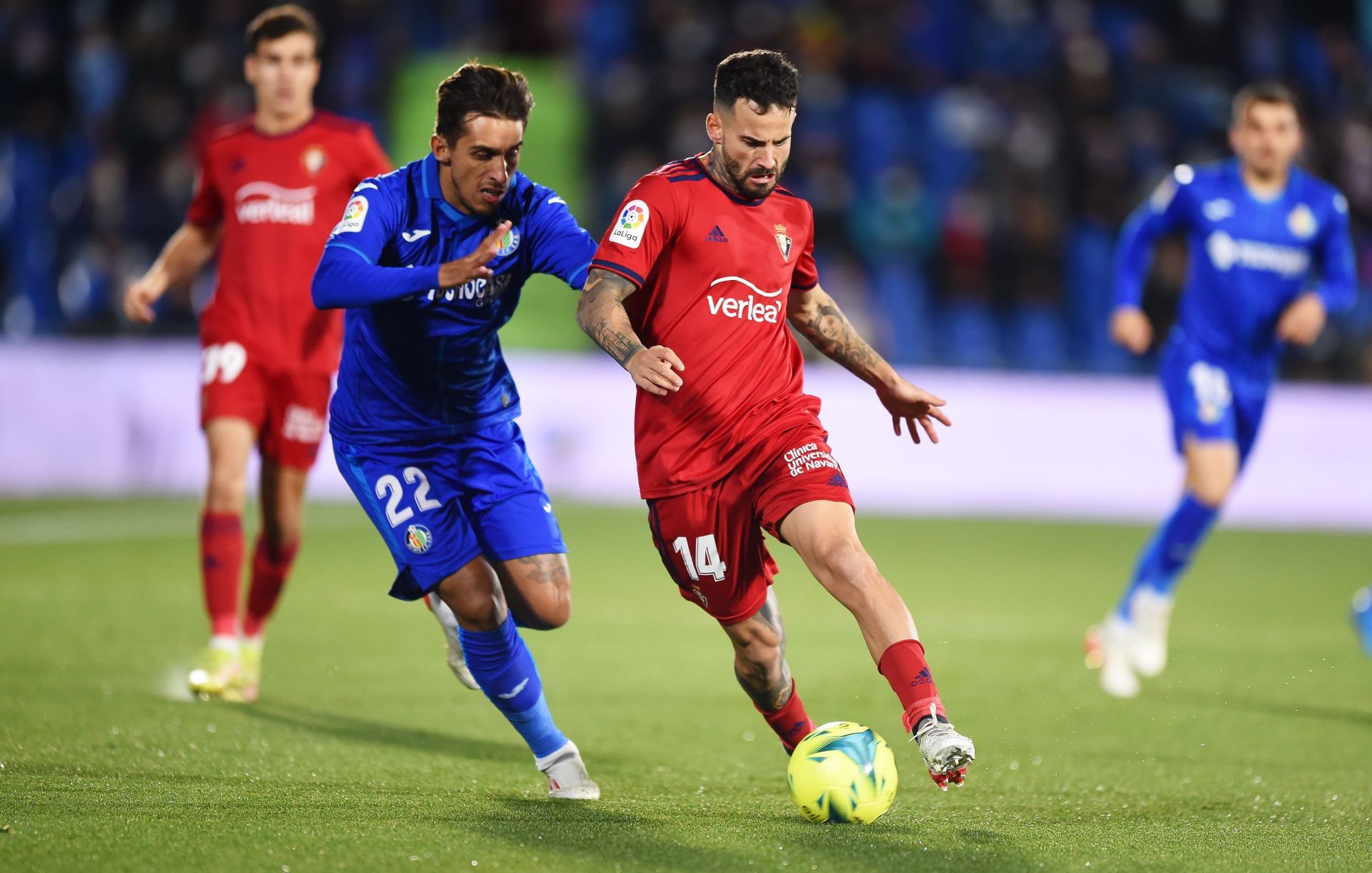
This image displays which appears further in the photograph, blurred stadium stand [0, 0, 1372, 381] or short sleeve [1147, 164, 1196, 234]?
blurred stadium stand [0, 0, 1372, 381]

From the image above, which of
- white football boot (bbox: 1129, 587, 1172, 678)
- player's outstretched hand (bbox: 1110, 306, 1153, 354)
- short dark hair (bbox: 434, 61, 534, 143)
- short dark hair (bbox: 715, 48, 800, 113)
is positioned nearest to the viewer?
short dark hair (bbox: 715, 48, 800, 113)

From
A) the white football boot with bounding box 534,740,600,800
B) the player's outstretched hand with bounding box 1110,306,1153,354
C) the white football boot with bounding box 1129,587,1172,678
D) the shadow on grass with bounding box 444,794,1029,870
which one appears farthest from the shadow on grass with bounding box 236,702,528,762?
the player's outstretched hand with bounding box 1110,306,1153,354

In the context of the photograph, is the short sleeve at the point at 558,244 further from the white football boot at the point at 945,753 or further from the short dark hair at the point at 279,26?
the short dark hair at the point at 279,26

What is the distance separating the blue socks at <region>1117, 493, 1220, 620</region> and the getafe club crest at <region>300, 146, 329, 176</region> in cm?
418

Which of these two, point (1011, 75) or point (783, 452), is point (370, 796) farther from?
point (1011, 75)

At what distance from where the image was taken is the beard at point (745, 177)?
4703 millimetres

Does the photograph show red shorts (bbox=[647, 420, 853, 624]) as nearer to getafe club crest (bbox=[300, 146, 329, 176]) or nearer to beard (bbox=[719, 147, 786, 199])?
beard (bbox=[719, 147, 786, 199])

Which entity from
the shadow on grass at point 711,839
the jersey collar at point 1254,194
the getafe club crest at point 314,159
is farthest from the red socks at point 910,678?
the jersey collar at point 1254,194

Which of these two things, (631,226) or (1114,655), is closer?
(631,226)

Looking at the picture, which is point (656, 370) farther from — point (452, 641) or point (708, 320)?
point (452, 641)

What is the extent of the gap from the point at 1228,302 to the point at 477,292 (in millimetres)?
4302

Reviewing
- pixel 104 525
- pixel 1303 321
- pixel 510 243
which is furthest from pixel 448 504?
pixel 104 525

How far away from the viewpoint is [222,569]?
662cm

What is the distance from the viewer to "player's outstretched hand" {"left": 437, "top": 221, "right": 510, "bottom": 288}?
4.38m
